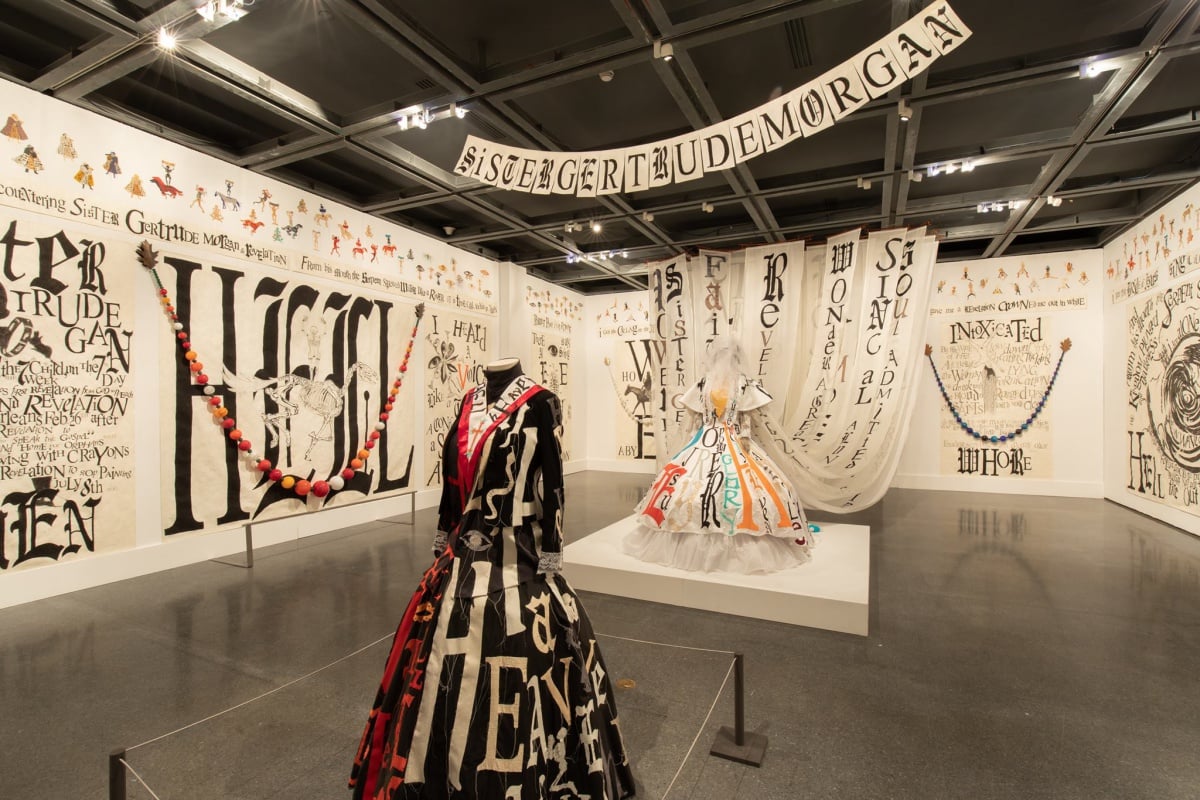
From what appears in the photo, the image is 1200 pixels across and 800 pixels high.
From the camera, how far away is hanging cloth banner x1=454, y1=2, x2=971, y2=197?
1.52 meters

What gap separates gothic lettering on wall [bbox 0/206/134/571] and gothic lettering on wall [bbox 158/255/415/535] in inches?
11.1

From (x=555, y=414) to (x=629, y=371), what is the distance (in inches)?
295

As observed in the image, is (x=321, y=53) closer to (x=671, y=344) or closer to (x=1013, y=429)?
(x=671, y=344)

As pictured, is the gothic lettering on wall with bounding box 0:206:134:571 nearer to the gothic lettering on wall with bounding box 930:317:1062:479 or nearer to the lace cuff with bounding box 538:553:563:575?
the lace cuff with bounding box 538:553:563:575

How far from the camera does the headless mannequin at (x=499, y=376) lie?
1.60 m

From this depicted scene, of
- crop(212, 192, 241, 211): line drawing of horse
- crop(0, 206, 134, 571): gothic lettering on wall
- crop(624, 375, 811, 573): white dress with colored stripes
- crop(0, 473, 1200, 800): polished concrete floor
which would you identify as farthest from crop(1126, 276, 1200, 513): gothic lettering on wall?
crop(0, 206, 134, 571): gothic lettering on wall

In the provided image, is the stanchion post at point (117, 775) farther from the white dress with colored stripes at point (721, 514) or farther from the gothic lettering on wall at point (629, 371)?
the gothic lettering on wall at point (629, 371)

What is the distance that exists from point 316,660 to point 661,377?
3152 millimetres

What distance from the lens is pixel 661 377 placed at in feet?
15.8

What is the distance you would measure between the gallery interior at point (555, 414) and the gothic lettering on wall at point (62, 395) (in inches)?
0.7

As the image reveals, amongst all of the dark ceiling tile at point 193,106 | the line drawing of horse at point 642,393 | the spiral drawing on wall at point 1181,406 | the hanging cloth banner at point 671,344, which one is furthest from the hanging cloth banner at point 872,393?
the line drawing of horse at point 642,393

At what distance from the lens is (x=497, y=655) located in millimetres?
1388

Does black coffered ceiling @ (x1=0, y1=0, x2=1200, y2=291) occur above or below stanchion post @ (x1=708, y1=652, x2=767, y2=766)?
above

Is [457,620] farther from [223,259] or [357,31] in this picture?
[223,259]
